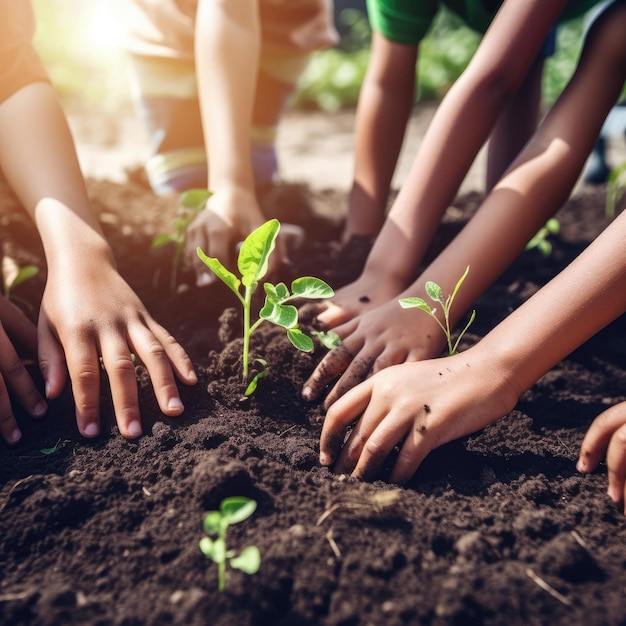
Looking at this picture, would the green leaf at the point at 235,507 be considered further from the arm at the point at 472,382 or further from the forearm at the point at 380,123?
the forearm at the point at 380,123

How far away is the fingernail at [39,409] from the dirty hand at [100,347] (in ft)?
0.17

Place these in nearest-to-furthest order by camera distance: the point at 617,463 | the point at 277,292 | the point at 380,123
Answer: the point at 617,463 < the point at 277,292 < the point at 380,123

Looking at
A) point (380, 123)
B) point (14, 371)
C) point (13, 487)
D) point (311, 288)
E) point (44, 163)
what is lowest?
point (13, 487)

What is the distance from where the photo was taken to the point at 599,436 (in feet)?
4.32

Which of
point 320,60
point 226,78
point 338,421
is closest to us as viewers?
point 338,421

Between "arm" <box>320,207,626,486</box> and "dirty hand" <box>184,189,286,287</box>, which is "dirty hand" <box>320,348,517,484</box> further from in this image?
"dirty hand" <box>184,189,286,287</box>

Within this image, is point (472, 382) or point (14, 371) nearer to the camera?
point (472, 382)

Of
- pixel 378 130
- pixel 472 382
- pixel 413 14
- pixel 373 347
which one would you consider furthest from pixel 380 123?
pixel 472 382

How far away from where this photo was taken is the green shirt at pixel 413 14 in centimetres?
226

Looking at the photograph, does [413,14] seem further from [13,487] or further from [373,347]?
[13,487]

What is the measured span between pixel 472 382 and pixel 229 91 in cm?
147

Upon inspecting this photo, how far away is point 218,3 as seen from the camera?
2.26m

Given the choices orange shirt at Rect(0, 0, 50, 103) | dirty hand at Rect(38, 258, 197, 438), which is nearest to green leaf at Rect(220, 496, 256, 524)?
Answer: dirty hand at Rect(38, 258, 197, 438)

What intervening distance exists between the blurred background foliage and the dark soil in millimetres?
3804
